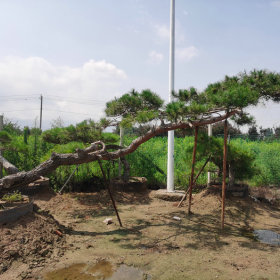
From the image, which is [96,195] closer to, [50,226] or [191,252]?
[50,226]

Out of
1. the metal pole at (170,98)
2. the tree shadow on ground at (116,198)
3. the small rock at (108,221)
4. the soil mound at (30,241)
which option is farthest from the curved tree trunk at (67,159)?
the metal pole at (170,98)

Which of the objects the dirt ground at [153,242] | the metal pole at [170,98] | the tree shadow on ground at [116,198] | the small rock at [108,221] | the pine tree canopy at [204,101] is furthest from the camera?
the metal pole at [170,98]

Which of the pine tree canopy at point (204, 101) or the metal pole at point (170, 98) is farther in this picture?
the metal pole at point (170, 98)

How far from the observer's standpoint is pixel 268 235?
4.44m

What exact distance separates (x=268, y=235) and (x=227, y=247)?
3.41 ft

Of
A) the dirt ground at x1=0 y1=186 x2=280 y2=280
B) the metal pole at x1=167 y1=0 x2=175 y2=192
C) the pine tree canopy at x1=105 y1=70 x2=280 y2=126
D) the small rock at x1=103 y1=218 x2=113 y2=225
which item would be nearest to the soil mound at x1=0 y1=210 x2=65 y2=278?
the dirt ground at x1=0 y1=186 x2=280 y2=280

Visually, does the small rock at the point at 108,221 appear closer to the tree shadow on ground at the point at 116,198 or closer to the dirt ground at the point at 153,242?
the dirt ground at the point at 153,242

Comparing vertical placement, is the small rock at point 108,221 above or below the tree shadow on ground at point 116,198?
below

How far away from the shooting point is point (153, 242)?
3.98 m

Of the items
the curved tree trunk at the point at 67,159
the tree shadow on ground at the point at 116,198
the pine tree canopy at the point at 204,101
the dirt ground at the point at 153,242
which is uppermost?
the pine tree canopy at the point at 204,101

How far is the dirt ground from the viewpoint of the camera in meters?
3.12

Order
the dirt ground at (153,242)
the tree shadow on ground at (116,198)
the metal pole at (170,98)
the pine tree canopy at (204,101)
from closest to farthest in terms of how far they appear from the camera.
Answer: the dirt ground at (153,242)
the pine tree canopy at (204,101)
the tree shadow on ground at (116,198)
the metal pole at (170,98)

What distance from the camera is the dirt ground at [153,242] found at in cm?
312

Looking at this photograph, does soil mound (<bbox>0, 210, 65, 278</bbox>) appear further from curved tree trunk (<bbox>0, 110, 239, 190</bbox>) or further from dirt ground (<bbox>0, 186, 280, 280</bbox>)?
curved tree trunk (<bbox>0, 110, 239, 190</bbox>)
